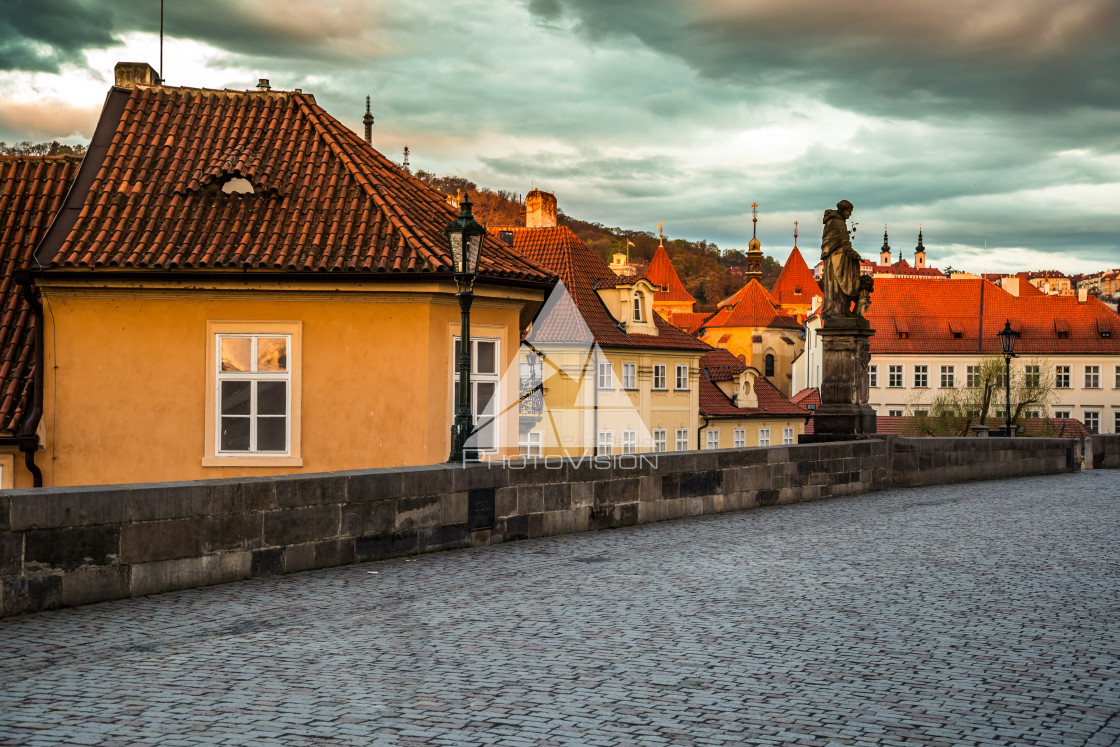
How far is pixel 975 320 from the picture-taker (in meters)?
83.9

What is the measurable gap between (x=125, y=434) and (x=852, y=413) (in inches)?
456

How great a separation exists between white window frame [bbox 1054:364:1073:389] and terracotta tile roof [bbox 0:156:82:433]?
3125 inches

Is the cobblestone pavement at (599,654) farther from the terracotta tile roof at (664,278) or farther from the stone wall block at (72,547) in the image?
the terracotta tile roof at (664,278)

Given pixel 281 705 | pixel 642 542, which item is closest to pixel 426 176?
pixel 642 542

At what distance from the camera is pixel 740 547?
1093cm

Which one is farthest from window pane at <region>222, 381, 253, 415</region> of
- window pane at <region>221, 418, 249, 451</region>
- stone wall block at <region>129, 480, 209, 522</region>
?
stone wall block at <region>129, 480, 209, 522</region>

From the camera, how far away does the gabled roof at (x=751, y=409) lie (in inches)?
2212

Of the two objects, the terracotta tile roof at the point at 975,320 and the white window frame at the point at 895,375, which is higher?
the terracotta tile roof at the point at 975,320

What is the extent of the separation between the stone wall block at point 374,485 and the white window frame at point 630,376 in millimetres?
39433

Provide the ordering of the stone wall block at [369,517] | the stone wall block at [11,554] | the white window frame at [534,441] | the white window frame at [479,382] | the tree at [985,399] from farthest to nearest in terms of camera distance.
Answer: the tree at [985,399], the white window frame at [534,441], the white window frame at [479,382], the stone wall block at [369,517], the stone wall block at [11,554]

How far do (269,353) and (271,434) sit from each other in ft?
3.70

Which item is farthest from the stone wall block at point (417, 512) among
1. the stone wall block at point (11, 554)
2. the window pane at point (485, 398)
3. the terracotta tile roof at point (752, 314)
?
the terracotta tile roof at point (752, 314)

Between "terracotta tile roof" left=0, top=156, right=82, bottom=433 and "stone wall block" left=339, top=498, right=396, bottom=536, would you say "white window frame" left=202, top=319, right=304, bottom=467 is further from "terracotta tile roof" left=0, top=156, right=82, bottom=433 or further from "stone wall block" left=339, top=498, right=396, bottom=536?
"stone wall block" left=339, top=498, right=396, bottom=536

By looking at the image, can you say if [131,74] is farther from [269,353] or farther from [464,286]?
[464,286]
